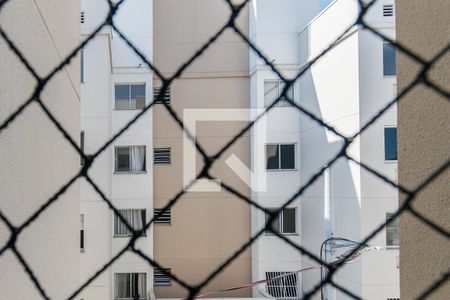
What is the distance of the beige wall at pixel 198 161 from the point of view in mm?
5035

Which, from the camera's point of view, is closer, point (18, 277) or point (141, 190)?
point (18, 277)

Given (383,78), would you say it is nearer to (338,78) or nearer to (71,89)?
(338,78)

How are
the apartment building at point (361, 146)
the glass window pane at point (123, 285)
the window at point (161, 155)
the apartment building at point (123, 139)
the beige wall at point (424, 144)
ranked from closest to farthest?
the beige wall at point (424, 144) < the apartment building at point (361, 146) < the apartment building at point (123, 139) < the glass window pane at point (123, 285) < the window at point (161, 155)

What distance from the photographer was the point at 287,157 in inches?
203

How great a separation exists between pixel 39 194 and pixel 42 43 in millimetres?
259

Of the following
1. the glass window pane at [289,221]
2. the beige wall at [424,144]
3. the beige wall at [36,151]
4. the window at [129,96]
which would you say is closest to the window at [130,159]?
the window at [129,96]

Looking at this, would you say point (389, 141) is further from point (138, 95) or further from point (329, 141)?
point (138, 95)

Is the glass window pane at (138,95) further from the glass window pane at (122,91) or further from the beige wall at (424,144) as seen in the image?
the beige wall at (424,144)

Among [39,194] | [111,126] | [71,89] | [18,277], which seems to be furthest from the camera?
[111,126]

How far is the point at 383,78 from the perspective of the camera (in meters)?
4.02

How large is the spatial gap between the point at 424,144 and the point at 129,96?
15.1 ft

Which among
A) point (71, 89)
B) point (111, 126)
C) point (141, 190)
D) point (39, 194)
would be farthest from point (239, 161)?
point (39, 194)

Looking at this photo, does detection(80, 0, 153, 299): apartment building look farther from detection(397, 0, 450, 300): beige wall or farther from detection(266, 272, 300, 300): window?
detection(397, 0, 450, 300): beige wall

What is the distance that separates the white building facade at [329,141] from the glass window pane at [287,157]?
0.04 feet
